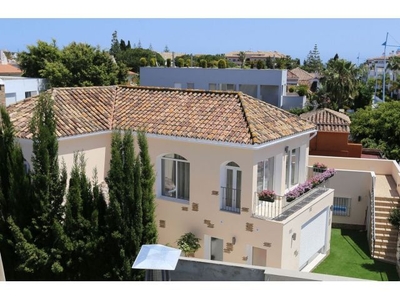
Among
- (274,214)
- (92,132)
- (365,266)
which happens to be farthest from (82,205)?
(365,266)

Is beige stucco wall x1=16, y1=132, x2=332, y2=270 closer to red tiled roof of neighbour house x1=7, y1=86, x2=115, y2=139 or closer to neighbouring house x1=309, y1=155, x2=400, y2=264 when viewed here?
red tiled roof of neighbour house x1=7, y1=86, x2=115, y2=139

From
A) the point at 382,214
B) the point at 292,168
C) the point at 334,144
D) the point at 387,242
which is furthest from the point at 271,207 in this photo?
the point at 334,144

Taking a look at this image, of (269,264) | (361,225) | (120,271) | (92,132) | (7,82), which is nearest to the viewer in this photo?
(120,271)

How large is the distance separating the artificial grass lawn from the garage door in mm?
847

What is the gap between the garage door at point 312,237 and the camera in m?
21.2

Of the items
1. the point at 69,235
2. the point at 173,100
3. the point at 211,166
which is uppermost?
the point at 173,100

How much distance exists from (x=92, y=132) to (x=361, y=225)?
699 inches

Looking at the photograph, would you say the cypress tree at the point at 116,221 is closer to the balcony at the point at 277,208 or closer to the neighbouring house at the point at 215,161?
the neighbouring house at the point at 215,161

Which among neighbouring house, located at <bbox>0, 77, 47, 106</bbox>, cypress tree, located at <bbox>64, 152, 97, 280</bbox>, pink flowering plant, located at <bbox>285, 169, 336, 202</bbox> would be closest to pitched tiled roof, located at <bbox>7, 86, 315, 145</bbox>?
pink flowering plant, located at <bbox>285, 169, 336, 202</bbox>

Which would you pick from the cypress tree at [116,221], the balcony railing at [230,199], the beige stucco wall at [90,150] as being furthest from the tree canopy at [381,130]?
the cypress tree at [116,221]

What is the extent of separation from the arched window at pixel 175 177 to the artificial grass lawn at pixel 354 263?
755cm

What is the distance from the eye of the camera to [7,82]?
4484 cm

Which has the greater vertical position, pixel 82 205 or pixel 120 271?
pixel 82 205
